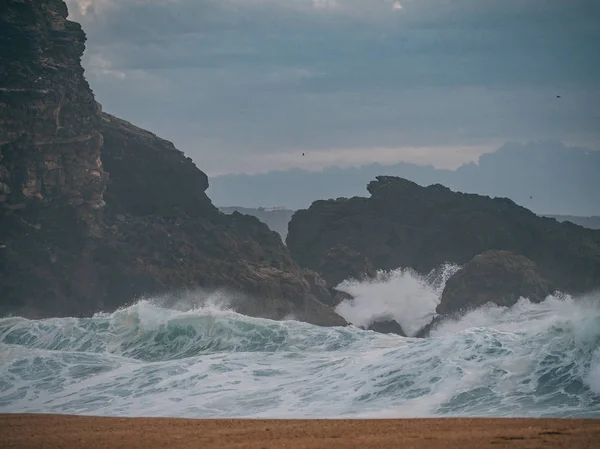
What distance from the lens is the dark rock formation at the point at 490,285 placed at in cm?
5269

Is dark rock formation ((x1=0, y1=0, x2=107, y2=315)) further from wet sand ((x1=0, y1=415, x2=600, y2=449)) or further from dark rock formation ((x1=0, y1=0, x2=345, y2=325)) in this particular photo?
wet sand ((x1=0, y1=415, x2=600, y2=449))

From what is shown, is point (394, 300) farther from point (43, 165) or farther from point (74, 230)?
point (43, 165)

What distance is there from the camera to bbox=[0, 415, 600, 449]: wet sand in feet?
47.5

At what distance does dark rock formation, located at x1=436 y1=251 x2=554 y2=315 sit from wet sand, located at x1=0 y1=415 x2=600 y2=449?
35.7m

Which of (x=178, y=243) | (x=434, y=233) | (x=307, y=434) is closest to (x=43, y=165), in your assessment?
(x=178, y=243)

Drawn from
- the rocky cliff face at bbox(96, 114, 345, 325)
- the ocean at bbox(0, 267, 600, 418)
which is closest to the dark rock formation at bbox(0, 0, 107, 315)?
the rocky cliff face at bbox(96, 114, 345, 325)

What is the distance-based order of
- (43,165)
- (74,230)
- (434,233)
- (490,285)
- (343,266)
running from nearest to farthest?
1. (43,165)
2. (74,230)
3. (490,285)
4. (343,266)
5. (434,233)

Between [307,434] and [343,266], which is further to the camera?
Result: [343,266]

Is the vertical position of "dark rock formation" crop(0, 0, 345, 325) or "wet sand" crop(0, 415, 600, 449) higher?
"dark rock formation" crop(0, 0, 345, 325)

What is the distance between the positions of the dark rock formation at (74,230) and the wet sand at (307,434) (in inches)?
1210

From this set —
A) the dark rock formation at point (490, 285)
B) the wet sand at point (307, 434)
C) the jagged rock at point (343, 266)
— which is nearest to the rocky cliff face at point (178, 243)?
the jagged rock at point (343, 266)

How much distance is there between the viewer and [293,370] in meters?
27.8

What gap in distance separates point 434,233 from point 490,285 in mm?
11153

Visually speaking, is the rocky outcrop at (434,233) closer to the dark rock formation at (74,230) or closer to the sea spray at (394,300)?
the sea spray at (394,300)
